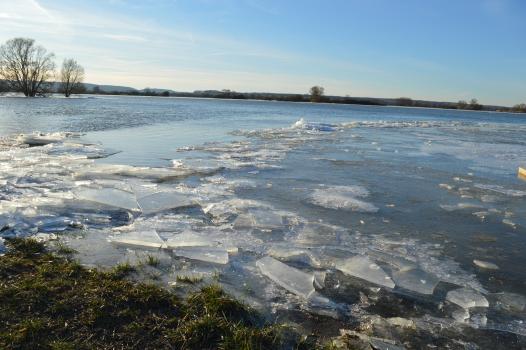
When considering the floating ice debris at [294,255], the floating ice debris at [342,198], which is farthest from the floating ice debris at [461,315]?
the floating ice debris at [342,198]

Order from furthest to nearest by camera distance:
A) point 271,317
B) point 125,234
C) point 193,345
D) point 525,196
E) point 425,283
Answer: point 525,196 → point 125,234 → point 425,283 → point 271,317 → point 193,345

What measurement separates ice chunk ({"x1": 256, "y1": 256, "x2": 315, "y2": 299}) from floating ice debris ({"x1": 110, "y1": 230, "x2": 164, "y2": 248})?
1036 mm

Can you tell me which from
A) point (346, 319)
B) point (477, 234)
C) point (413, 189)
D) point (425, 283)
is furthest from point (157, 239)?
point (413, 189)

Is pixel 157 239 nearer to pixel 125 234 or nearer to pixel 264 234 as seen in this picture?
pixel 125 234

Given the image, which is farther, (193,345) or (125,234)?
(125,234)

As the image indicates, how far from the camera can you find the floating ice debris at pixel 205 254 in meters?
3.84

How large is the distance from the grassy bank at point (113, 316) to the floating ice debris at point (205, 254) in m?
0.70

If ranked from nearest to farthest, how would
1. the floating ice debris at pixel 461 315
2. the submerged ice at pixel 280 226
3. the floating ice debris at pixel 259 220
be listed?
the floating ice debris at pixel 461 315 < the submerged ice at pixel 280 226 < the floating ice debris at pixel 259 220

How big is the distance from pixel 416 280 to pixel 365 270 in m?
0.43

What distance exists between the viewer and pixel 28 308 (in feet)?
8.92

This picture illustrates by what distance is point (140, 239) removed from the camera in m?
4.18

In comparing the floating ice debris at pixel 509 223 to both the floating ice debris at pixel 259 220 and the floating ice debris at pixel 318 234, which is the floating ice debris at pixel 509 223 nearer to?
the floating ice debris at pixel 318 234

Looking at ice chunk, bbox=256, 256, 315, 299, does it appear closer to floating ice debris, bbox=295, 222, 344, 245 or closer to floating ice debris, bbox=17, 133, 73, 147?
floating ice debris, bbox=295, 222, 344, 245

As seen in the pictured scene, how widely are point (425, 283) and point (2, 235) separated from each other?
3899mm
